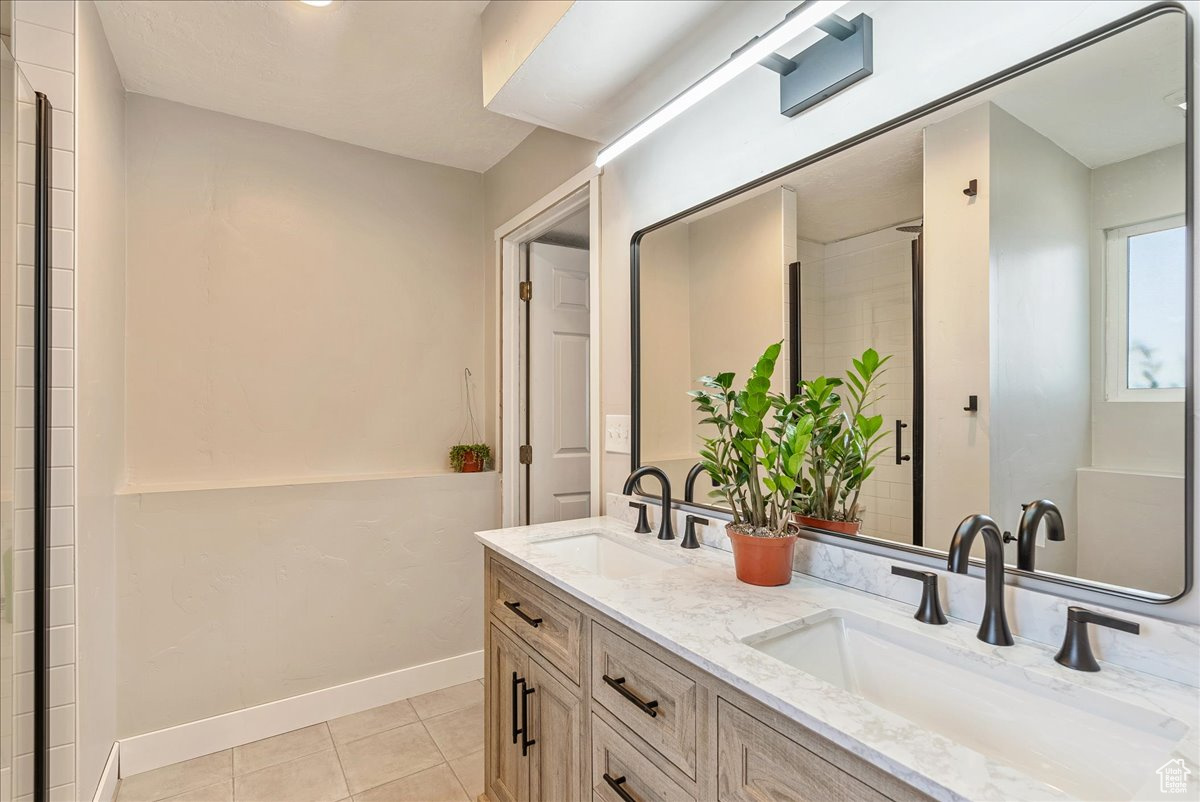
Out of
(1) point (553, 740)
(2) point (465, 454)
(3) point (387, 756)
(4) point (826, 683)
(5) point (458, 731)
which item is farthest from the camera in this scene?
(2) point (465, 454)

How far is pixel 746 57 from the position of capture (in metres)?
1.18

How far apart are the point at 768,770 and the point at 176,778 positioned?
88.2 inches

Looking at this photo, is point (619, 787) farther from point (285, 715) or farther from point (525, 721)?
point (285, 715)

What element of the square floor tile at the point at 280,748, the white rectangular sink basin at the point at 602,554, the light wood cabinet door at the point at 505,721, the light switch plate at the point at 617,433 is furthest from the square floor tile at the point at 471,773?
the light switch plate at the point at 617,433

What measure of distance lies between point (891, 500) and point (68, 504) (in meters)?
2.01

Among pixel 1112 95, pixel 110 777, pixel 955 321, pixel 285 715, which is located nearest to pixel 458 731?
pixel 285 715

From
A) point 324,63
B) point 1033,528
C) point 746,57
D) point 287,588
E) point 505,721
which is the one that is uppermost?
point 324,63

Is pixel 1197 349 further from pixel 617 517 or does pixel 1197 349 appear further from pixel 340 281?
pixel 340 281

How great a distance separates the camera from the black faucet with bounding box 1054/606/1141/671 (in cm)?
81

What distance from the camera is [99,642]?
6.02 feet

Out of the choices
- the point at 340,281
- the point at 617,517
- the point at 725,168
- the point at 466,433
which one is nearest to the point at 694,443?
the point at 617,517

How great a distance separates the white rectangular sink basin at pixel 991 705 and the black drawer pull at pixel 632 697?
22cm

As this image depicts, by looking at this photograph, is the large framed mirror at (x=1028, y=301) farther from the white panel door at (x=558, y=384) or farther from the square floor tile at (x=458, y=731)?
the square floor tile at (x=458, y=731)

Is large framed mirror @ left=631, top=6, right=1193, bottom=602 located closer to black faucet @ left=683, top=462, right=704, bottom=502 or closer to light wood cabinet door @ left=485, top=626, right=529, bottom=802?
black faucet @ left=683, top=462, right=704, bottom=502
